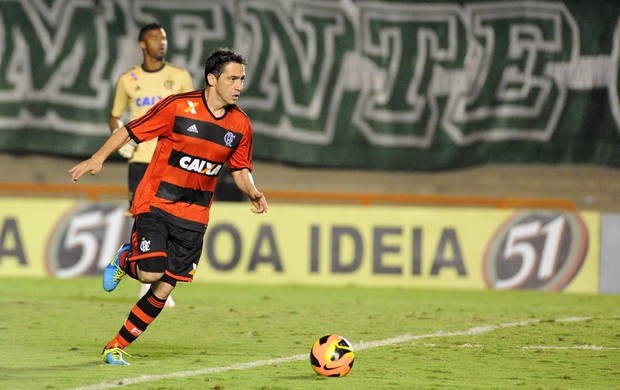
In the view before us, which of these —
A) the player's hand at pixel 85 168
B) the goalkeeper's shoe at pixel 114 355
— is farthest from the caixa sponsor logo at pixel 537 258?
the player's hand at pixel 85 168

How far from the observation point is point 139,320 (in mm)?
7234

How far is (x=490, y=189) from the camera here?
1667 cm

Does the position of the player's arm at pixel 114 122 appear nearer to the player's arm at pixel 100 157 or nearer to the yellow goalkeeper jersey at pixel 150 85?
the yellow goalkeeper jersey at pixel 150 85

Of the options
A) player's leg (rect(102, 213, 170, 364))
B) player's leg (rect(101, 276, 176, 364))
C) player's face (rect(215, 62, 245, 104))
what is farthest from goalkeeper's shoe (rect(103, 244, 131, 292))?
player's face (rect(215, 62, 245, 104))

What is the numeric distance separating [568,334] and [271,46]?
25.0ft

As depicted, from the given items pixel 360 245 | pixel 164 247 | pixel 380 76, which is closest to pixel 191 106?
pixel 164 247

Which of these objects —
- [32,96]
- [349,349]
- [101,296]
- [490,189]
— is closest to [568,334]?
[349,349]

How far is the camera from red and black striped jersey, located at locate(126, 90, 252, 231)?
7406 millimetres

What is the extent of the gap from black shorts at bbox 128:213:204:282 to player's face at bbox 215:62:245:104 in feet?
2.77

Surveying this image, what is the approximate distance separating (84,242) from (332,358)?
24.3ft

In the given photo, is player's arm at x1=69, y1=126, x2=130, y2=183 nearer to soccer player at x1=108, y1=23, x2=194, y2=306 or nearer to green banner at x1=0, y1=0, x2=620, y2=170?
soccer player at x1=108, y1=23, x2=194, y2=306

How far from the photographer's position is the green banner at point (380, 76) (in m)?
16.0

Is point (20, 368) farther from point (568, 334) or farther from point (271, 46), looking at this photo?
point (271, 46)

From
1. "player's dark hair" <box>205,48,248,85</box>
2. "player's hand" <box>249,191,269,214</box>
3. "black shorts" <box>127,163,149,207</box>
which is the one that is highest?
"player's dark hair" <box>205,48,248,85</box>
